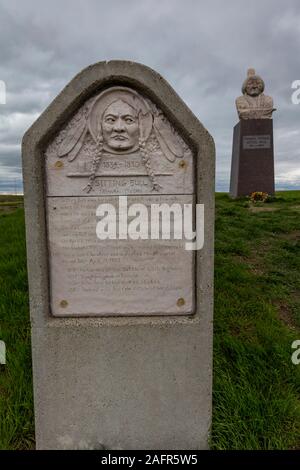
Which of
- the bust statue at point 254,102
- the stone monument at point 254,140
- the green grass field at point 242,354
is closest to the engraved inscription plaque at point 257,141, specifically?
the stone monument at point 254,140

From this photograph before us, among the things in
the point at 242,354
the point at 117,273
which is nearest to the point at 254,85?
the point at 242,354

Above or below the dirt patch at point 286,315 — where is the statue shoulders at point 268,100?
above

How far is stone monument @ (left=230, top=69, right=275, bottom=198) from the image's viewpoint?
36.5 ft

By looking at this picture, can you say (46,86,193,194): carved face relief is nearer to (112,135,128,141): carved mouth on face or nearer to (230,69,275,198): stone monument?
(112,135,128,141): carved mouth on face

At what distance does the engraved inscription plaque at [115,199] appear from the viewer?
1527mm

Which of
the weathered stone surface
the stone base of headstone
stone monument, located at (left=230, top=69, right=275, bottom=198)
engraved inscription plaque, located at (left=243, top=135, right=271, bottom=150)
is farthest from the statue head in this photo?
the weathered stone surface

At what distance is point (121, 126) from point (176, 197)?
1.38ft

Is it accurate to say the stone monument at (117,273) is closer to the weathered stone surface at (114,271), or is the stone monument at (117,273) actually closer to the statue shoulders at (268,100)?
the weathered stone surface at (114,271)

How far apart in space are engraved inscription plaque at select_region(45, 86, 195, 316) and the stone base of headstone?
10346mm

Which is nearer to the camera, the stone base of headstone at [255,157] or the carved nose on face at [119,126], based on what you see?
the carved nose on face at [119,126]

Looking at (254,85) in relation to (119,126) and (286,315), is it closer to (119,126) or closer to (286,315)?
(286,315)

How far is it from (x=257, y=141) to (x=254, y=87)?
1823 millimetres

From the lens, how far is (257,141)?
11234mm

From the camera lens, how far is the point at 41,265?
1578 millimetres
